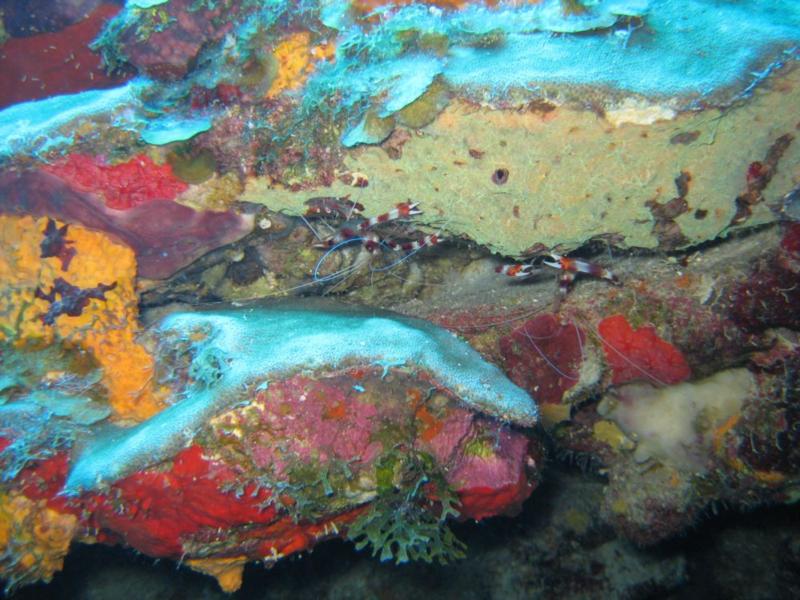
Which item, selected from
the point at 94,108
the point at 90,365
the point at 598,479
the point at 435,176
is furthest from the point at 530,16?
the point at 598,479

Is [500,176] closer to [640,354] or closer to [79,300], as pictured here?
[640,354]

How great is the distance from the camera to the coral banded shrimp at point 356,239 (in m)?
3.61

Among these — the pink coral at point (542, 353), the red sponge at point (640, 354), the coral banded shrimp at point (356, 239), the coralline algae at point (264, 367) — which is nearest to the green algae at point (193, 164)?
the coral banded shrimp at point (356, 239)

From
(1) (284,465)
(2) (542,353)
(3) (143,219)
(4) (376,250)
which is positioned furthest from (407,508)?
(3) (143,219)

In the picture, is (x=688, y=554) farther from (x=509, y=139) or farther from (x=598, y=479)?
(x=509, y=139)

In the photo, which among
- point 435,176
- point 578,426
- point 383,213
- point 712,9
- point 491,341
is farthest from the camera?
point 578,426

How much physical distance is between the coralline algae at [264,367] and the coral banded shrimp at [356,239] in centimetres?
92

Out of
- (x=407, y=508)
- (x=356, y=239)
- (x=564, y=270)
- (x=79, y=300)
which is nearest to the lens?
(x=407, y=508)

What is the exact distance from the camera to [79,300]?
3457 millimetres

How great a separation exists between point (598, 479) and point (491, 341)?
3986 mm

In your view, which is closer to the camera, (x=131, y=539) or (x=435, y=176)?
(x=131, y=539)

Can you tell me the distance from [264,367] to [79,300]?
1.95m

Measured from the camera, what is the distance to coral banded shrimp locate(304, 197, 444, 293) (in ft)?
11.9

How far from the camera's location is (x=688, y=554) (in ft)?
19.2
